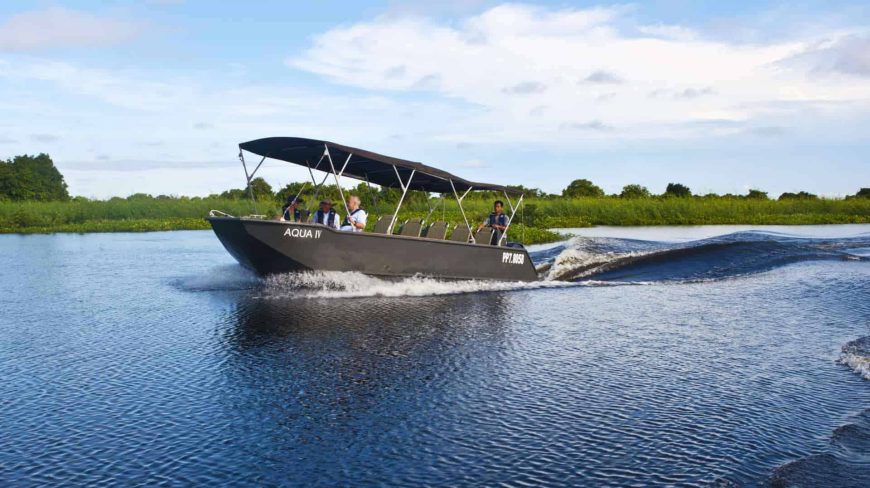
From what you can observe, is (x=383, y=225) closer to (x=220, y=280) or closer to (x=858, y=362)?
(x=220, y=280)

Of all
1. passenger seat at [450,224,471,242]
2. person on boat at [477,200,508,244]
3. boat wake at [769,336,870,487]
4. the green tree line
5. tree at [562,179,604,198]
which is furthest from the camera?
tree at [562,179,604,198]

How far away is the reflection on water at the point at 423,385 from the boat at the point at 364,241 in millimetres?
443

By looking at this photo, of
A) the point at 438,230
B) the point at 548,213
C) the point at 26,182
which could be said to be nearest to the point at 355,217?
the point at 438,230

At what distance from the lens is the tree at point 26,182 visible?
2441 inches

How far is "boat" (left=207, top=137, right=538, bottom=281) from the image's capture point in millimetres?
13992

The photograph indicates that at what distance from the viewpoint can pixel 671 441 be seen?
5863 mm

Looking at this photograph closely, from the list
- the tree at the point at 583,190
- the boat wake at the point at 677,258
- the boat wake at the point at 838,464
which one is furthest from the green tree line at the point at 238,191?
the boat wake at the point at 838,464

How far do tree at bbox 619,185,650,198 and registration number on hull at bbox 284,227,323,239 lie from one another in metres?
48.4

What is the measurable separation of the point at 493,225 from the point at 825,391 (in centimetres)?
1065

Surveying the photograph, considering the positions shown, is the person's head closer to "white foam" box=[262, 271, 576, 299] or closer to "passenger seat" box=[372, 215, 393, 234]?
"passenger seat" box=[372, 215, 393, 234]

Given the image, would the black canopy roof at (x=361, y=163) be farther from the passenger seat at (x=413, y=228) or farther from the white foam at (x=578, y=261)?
the white foam at (x=578, y=261)

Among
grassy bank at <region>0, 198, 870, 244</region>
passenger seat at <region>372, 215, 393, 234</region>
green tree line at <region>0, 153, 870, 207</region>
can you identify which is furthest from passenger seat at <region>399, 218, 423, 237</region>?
green tree line at <region>0, 153, 870, 207</region>

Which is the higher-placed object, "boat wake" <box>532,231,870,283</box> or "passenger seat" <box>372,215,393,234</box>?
"passenger seat" <box>372,215,393,234</box>

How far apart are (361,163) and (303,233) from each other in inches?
122
